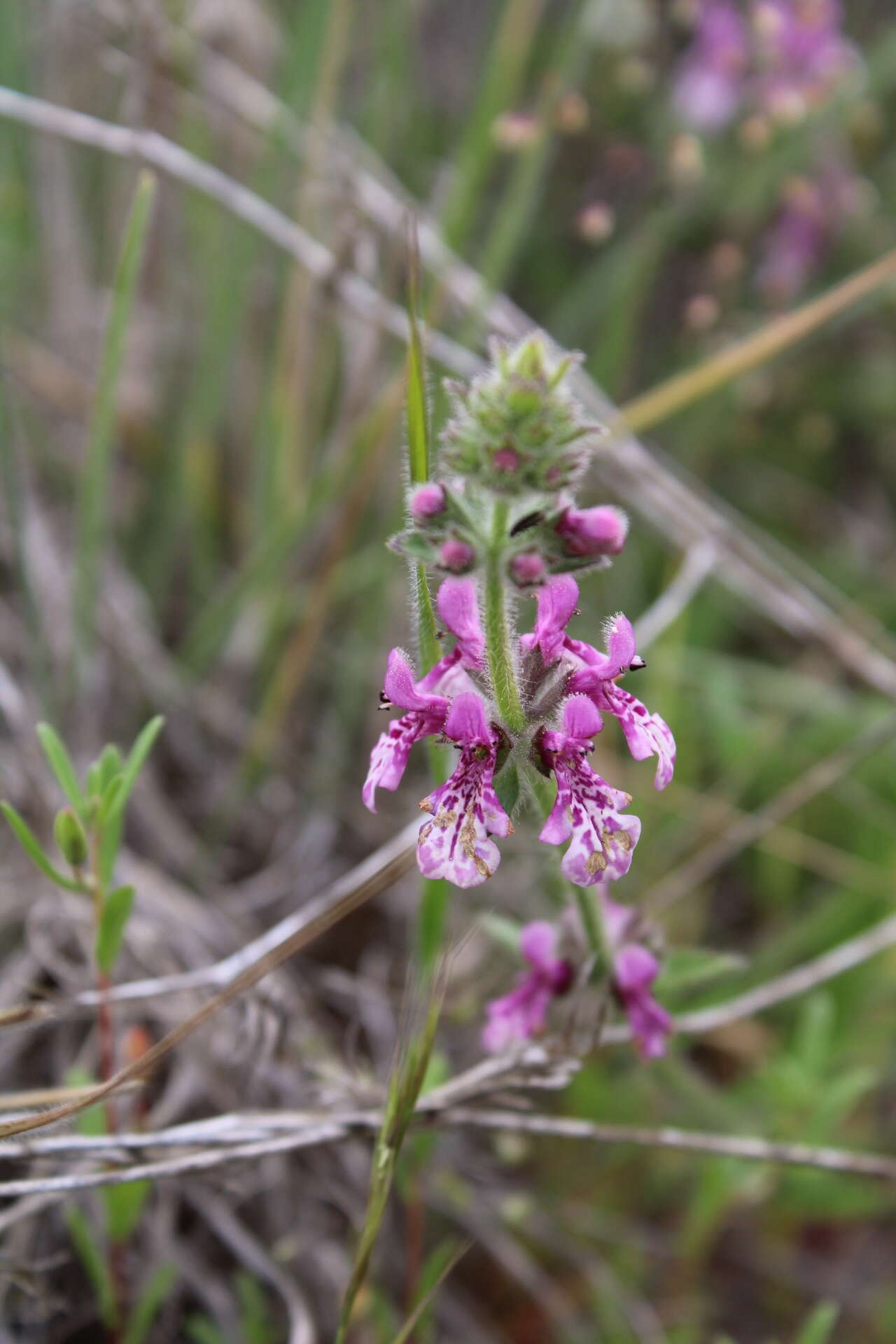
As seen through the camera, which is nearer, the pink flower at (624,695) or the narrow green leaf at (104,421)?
the pink flower at (624,695)

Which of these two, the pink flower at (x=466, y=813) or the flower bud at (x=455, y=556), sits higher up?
the flower bud at (x=455, y=556)

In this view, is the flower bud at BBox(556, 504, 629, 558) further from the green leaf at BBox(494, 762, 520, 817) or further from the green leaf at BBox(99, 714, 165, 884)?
the green leaf at BBox(99, 714, 165, 884)

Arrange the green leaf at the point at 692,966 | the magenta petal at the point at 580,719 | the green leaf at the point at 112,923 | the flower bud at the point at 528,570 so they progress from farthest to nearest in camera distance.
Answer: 1. the green leaf at the point at 692,966
2. the green leaf at the point at 112,923
3. the magenta petal at the point at 580,719
4. the flower bud at the point at 528,570

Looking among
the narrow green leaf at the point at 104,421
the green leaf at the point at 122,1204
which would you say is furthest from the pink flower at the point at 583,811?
the narrow green leaf at the point at 104,421

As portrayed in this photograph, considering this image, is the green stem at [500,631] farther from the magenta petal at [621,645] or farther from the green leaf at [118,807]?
the green leaf at [118,807]

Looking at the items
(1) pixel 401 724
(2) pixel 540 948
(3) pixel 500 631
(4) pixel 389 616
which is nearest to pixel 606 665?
(3) pixel 500 631

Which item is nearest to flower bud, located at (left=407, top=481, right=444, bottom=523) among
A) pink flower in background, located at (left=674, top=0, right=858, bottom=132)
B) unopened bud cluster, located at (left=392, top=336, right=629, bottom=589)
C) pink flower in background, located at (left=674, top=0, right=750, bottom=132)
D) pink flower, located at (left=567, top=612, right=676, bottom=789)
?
unopened bud cluster, located at (left=392, top=336, right=629, bottom=589)
